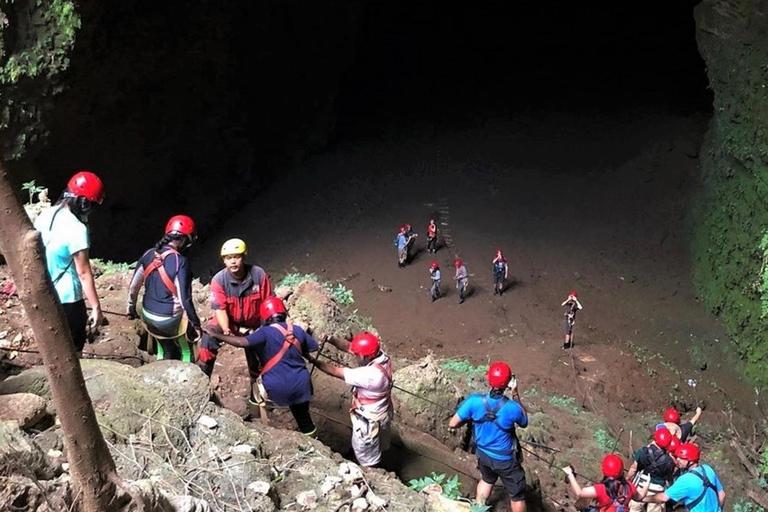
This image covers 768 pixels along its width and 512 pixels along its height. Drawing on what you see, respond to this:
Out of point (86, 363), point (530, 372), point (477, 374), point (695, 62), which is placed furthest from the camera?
point (695, 62)

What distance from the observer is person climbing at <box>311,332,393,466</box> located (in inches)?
184

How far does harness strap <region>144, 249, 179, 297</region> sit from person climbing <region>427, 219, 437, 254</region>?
9.63m

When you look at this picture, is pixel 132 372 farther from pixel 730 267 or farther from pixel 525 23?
pixel 525 23

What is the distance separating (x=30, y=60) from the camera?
975 centimetres

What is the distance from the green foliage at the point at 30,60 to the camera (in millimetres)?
9336

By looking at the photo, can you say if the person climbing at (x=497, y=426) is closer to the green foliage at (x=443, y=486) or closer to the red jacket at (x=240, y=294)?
the green foliage at (x=443, y=486)

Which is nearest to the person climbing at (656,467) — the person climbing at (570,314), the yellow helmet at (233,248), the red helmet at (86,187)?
the yellow helmet at (233,248)

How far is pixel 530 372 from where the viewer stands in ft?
35.3

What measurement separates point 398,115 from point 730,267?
420 inches

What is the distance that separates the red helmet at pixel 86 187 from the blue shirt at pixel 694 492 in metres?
5.18

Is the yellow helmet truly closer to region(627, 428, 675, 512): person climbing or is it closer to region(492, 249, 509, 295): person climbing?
region(627, 428, 675, 512): person climbing

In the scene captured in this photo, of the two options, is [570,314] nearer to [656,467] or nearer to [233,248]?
[656,467]

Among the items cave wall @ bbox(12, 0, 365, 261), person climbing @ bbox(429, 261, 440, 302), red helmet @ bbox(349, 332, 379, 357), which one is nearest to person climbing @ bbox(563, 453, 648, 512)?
red helmet @ bbox(349, 332, 379, 357)

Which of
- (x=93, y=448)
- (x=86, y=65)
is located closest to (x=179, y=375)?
(x=93, y=448)
